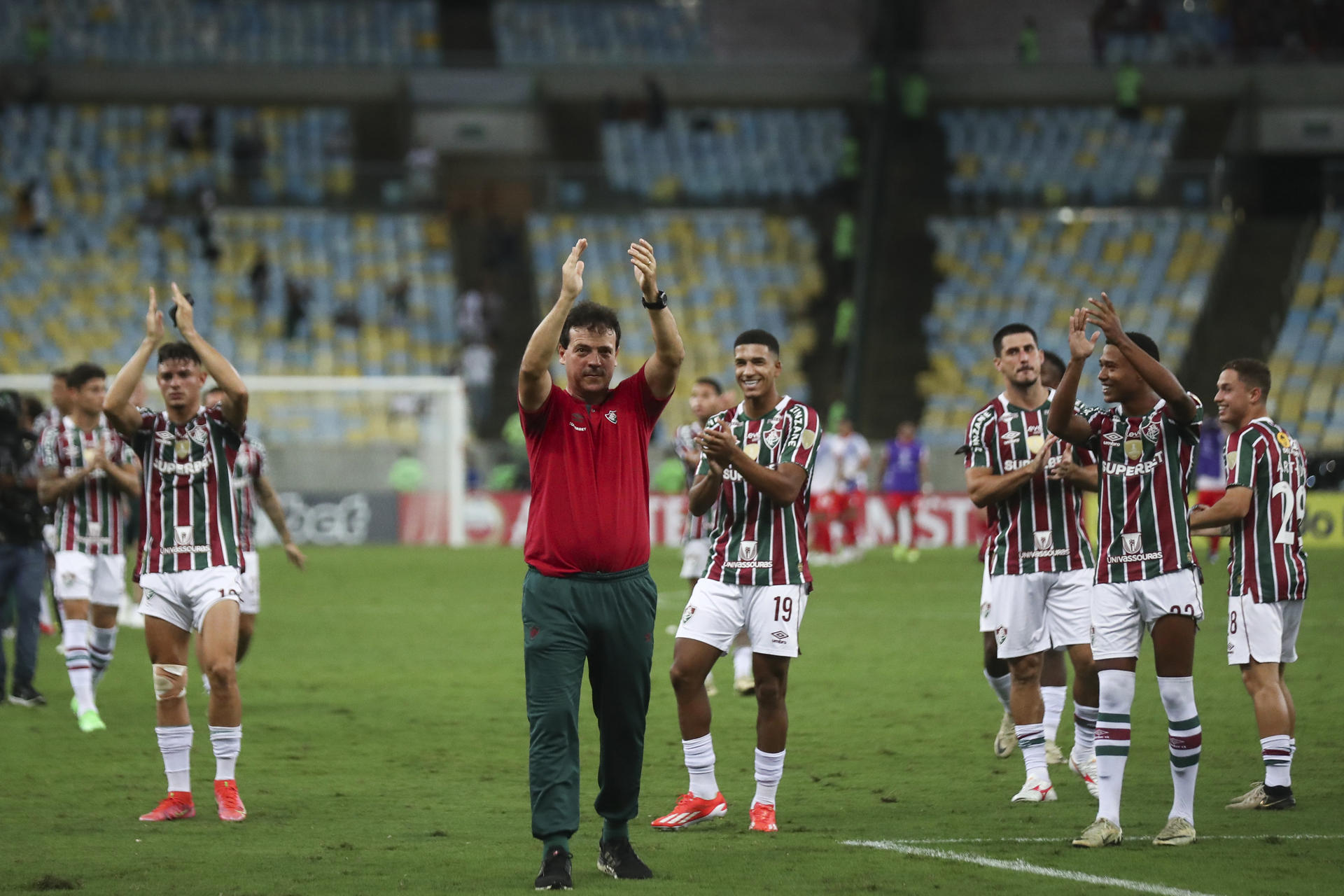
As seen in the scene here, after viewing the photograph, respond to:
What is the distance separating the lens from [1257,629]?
8797mm

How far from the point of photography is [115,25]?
4184 cm

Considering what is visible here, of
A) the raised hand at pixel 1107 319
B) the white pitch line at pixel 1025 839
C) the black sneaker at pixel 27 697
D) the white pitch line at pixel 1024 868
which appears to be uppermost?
the raised hand at pixel 1107 319

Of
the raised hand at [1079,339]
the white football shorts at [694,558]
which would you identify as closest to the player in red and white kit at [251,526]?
the white football shorts at [694,558]

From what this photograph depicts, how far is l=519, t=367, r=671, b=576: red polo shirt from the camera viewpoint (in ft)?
23.1

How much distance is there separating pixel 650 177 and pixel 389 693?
1098 inches

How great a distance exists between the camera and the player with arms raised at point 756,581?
834cm

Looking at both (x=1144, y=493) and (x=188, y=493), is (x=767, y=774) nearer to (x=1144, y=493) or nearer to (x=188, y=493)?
(x=1144, y=493)

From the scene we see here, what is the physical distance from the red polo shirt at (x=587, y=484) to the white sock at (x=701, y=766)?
5.27 feet

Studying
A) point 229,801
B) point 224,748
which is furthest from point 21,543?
point 229,801

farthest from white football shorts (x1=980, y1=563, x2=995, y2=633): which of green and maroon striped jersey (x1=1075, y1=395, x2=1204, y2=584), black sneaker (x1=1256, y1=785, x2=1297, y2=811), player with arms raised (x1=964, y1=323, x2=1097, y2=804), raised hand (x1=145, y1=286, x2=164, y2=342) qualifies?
raised hand (x1=145, y1=286, x2=164, y2=342)

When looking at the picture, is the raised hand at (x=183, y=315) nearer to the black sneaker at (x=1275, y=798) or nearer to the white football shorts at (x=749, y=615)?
the white football shorts at (x=749, y=615)

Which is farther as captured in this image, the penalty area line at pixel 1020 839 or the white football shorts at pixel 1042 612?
the white football shorts at pixel 1042 612

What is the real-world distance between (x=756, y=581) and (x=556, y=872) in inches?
86.9

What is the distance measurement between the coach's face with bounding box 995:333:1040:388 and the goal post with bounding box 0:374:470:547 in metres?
22.5
